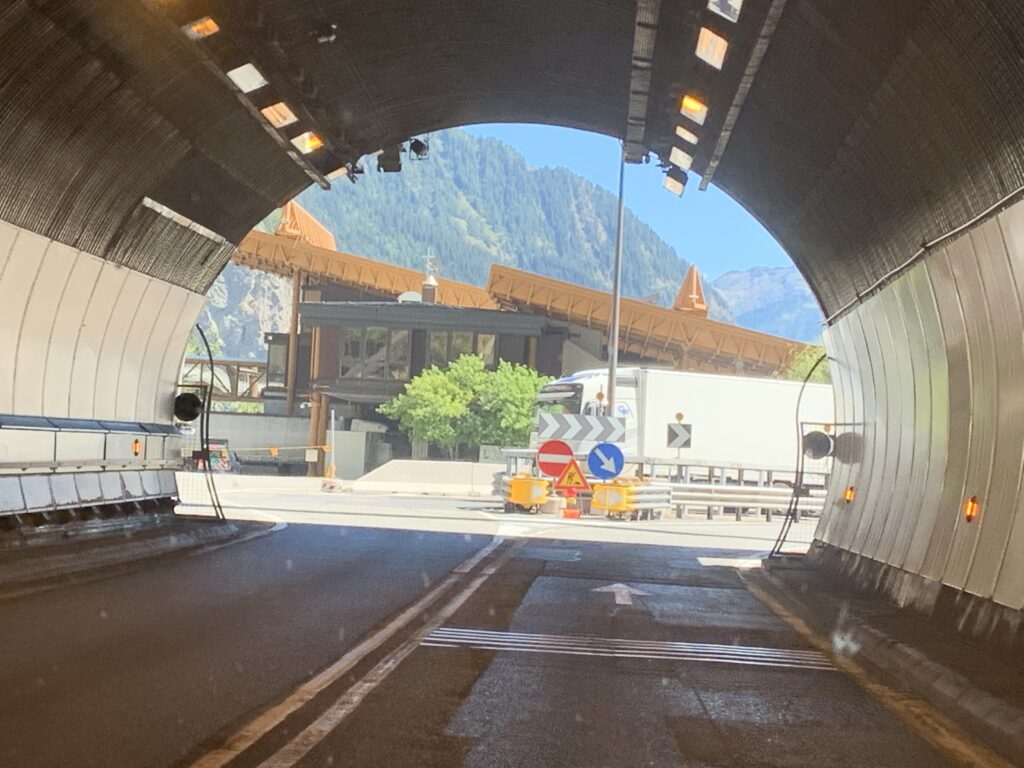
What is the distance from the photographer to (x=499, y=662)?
29.0ft

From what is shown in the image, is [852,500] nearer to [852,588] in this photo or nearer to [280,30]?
[852,588]

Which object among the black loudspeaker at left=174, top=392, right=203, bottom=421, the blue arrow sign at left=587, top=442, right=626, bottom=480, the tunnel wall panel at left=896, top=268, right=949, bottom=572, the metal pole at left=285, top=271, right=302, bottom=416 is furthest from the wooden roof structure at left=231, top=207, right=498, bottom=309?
the tunnel wall panel at left=896, top=268, right=949, bottom=572

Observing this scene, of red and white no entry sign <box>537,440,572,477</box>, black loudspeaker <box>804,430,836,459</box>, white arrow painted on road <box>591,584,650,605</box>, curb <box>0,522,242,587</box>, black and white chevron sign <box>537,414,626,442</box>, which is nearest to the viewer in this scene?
curb <box>0,522,242,587</box>

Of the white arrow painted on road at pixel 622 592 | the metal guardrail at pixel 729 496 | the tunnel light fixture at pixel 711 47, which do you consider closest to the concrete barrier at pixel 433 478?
the metal guardrail at pixel 729 496

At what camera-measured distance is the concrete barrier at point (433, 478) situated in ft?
149

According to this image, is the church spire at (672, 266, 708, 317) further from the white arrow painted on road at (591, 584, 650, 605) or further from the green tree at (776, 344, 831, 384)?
the white arrow painted on road at (591, 584, 650, 605)

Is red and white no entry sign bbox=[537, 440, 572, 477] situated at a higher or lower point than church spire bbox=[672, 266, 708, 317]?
lower

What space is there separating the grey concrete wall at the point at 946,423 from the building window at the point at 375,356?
5122 cm

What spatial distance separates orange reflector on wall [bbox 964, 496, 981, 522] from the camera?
10.1 m

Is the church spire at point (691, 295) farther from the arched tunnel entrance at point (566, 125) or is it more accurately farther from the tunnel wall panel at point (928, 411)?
the tunnel wall panel at point (928, 411)

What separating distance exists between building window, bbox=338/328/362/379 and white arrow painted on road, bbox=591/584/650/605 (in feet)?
172

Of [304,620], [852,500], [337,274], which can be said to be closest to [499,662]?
[304,620]

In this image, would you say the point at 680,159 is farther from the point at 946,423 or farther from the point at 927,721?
the point at 927,721

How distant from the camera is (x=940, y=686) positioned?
26.3 ft
